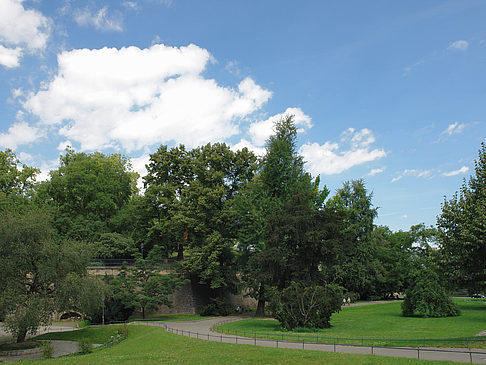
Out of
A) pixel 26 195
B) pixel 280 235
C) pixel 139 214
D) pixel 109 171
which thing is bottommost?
pixel 280 235

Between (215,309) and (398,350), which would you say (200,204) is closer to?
(215,309)

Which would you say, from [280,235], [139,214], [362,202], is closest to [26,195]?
[139,214]

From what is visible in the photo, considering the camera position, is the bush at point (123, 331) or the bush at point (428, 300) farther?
the bush at point (428, 300)

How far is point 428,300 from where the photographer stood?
42.2 metres

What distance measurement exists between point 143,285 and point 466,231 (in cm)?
3306

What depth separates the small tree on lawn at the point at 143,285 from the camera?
42.3 m

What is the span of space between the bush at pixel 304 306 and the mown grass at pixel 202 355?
340 inches

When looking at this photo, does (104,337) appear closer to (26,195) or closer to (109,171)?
(109,171)

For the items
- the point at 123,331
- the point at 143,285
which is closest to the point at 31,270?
the point at 123,331

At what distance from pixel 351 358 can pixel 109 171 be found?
58979 mm

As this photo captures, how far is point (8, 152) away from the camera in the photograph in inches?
2680

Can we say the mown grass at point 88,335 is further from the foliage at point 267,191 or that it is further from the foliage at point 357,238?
the foliage at point 357,238

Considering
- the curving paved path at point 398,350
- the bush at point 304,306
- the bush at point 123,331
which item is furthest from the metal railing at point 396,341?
the bush at point 123,331

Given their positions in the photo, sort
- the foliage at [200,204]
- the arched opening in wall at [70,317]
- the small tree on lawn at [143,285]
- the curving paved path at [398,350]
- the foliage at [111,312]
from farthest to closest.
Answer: the foliage at [200,204], the arched opening in wall at [70,317], the small tree on lawn at [143,285], the foliage at [111,312], the curving paved path at [398,350]
